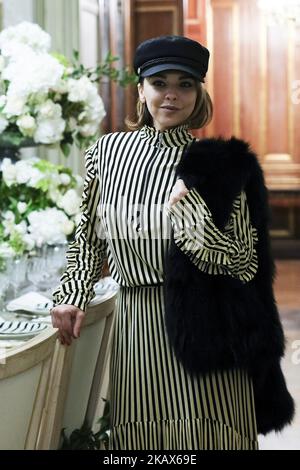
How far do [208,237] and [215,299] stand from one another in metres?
0.13

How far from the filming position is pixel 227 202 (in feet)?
5.80

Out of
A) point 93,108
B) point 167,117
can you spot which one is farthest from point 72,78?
point 167,117

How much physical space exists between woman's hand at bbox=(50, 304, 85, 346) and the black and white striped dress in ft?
0.07

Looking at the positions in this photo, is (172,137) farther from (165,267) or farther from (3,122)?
(3,122)

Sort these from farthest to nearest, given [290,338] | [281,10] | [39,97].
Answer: [281,10]
[290,338]
[39,97]

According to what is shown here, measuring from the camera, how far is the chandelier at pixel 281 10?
9.68 meters

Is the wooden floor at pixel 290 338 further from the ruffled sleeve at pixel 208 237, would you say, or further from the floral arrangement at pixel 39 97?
the floral arrangement at pixel 39 97

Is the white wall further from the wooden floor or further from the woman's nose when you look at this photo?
the woman's nose

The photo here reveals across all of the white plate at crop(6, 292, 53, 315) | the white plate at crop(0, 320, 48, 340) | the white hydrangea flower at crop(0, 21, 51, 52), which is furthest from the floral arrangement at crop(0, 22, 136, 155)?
the white plate at crop(0, 320, 48, 340)

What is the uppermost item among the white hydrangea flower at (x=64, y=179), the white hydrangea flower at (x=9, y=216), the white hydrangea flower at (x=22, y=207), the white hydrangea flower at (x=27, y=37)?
the white hydrangea flower at (x=27, y=37)

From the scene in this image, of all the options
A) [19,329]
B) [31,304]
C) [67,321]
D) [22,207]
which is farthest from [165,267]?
[22,207]

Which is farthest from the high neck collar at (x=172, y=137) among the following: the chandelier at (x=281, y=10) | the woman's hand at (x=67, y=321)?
the chandelier at (x=281, y=10)

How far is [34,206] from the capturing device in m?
2.99

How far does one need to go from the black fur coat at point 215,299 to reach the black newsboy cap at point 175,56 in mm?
150
